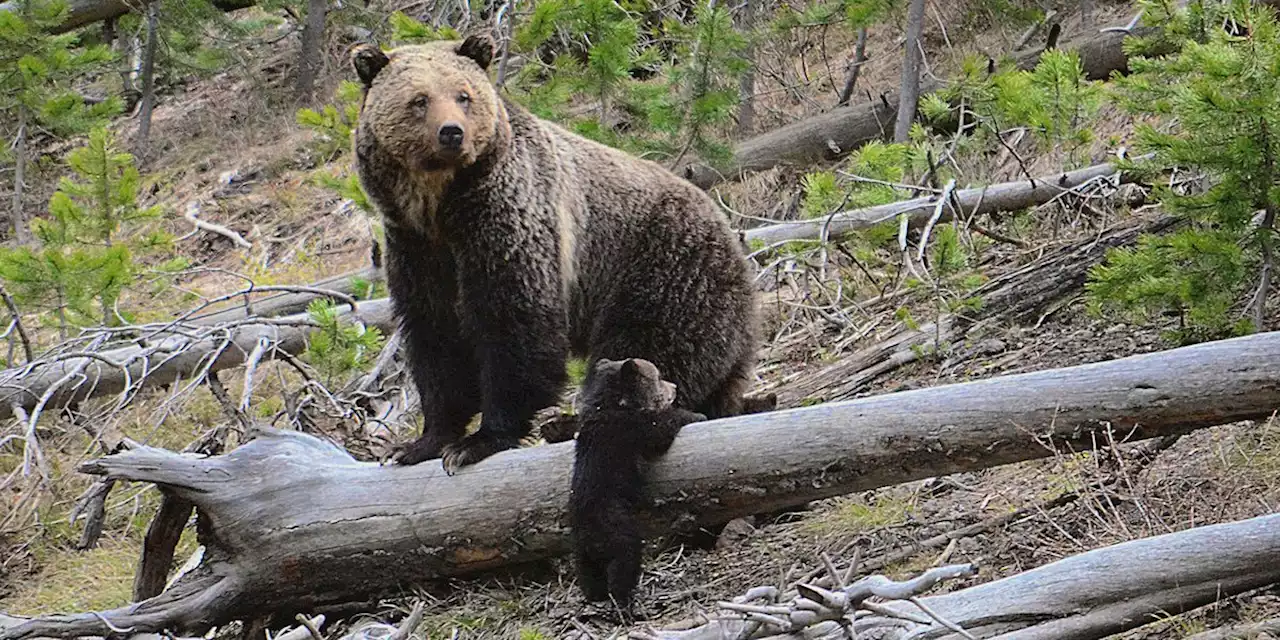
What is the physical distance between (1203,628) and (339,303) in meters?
5.90

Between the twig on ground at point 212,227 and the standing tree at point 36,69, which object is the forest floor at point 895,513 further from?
the standing tree at point 36,69

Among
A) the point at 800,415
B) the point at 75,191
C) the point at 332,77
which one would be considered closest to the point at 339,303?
the point at 75,191

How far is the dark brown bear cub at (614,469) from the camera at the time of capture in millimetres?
4266

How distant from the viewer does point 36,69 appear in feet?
36.1

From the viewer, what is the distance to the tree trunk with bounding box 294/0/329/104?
45.4 feet

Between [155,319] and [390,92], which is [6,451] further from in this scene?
[390,92]

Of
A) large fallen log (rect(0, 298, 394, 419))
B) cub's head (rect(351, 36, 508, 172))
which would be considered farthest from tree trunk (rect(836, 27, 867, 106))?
cub's head (rect(351, 36, 508, 172))

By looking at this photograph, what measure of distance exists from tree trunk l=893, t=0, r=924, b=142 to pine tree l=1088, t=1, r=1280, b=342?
3.65m

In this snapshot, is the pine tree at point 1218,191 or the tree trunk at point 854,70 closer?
the pine tree at point 1218,191

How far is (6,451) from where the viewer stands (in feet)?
25.9

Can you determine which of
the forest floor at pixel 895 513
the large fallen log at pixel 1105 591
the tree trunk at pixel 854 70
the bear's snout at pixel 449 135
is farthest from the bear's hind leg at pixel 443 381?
the tree trunk at pixel 854 70

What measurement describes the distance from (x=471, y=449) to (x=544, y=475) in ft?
1.29

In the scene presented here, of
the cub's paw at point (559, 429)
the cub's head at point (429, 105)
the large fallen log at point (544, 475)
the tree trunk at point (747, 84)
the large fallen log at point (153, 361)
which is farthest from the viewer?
the tree trunk at point (747, 84)

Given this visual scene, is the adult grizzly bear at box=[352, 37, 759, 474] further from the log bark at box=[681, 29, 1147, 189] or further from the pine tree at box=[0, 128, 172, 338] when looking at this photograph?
the log bark at box=[681, 29, 1147, 189]
